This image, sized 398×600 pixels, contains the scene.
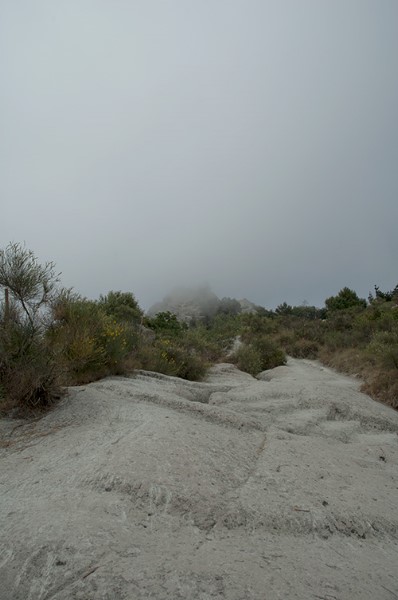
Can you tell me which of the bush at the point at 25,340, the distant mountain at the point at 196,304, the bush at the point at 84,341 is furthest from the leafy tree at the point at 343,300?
the bush at the point at 25,340

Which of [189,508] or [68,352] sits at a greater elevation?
[68,352]

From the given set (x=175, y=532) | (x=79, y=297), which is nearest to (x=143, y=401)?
(x=79, y=297)

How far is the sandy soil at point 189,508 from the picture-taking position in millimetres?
2105

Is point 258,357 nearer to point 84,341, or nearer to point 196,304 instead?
point 84,341

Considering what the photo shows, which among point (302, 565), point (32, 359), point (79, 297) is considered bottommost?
point (302, 565)

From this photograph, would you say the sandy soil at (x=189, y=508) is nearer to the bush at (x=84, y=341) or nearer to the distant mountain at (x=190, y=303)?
the bush at (x=84, y=341)

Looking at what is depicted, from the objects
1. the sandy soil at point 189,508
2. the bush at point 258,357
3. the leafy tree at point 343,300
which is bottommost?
the sandy soil at point 189,508

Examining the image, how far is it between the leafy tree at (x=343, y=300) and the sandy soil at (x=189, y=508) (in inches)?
1478

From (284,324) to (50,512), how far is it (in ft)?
88.1

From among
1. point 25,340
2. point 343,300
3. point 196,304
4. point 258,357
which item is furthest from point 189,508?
point 196,304

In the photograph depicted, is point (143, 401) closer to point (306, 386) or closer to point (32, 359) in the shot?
point (32, 359)

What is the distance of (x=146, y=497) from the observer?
120 inches

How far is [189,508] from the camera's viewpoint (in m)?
2.96

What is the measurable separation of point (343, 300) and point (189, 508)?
4214 cm
